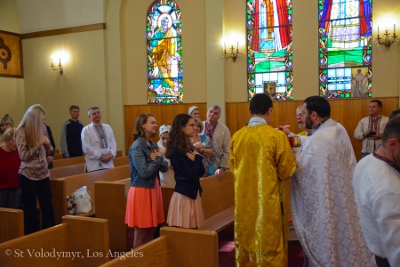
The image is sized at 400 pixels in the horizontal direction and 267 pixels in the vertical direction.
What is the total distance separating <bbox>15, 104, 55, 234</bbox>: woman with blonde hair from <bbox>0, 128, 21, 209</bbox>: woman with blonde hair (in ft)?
0.73

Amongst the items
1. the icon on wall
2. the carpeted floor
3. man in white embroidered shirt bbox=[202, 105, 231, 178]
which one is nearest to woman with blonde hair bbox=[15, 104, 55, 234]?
the carpeted floor

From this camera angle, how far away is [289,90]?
884cm

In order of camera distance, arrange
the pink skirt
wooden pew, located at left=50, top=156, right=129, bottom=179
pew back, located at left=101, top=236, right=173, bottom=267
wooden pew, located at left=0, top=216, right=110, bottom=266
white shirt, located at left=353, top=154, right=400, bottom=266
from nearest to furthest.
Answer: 1. white shirt, located at left=353, top=154, right=400, bottom=266
2. pew back, located at left=101, top=236, right=173, bottom=267
3. wooden pew, located at left=0, top=216, right=110, bottom=266
4. the pink skirt
5. wooden pew, located at left=50, top=156, right=129, bottom=179

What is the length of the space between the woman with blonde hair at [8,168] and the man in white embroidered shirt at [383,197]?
4.00 meters

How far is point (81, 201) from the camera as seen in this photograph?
5.09 metres

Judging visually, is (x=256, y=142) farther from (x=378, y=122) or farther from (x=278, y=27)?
(x=278, y=27)

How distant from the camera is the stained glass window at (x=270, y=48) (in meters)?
8.86

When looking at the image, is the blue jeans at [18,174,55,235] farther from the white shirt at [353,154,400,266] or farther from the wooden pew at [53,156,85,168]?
the white shirt at [353,154,400,266]

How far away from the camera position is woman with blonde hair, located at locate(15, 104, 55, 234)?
174 inches

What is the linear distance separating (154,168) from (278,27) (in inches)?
236

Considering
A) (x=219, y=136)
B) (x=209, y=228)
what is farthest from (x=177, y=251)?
(x=219, y=136)

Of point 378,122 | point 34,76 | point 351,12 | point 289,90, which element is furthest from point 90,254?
point 34,76

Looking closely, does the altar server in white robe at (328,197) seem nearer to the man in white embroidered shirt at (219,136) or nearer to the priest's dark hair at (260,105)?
the priest's dark hair at (260,105)

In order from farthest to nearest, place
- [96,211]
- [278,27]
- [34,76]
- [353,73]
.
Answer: [34,76]
[278,27]
[353,73]
[96,211]
